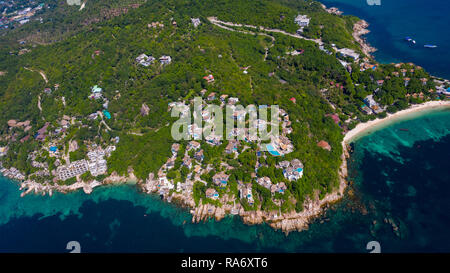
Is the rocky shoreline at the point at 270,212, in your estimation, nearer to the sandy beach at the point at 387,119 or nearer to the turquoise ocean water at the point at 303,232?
the turquoise ocean water at the point at 303,232

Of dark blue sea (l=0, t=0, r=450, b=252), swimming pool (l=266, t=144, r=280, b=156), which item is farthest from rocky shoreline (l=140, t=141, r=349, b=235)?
swimming pool (l=266, t=144, r=280, b=156)

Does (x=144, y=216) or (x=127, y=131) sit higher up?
(x=127, y=131)

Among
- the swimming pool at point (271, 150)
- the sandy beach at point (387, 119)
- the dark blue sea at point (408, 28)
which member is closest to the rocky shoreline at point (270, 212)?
the swimming pool at point (271, 150)

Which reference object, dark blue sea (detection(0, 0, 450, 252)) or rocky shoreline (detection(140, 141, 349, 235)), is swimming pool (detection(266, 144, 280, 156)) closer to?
rocky shoreline (detection(140, 141, 349, 235))

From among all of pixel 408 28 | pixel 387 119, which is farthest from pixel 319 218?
pixel 408 28

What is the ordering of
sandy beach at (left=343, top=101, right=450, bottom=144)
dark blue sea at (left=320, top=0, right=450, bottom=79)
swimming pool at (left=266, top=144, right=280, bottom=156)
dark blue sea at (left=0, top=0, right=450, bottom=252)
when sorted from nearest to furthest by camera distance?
dark blue sea at (left=0, top=0, right=450, bottom=252) < swimming pool at (left=266, top=144, right=280, bottom=156) < sandy beach at (left=343, top=101, right=450, bottom=144) < dark blue sea at (left=320, top=0, right=450, bottom=79)

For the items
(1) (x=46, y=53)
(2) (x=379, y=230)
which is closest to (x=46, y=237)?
(2) (x=379, y=230)

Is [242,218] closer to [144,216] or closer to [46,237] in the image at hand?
[144,216]
